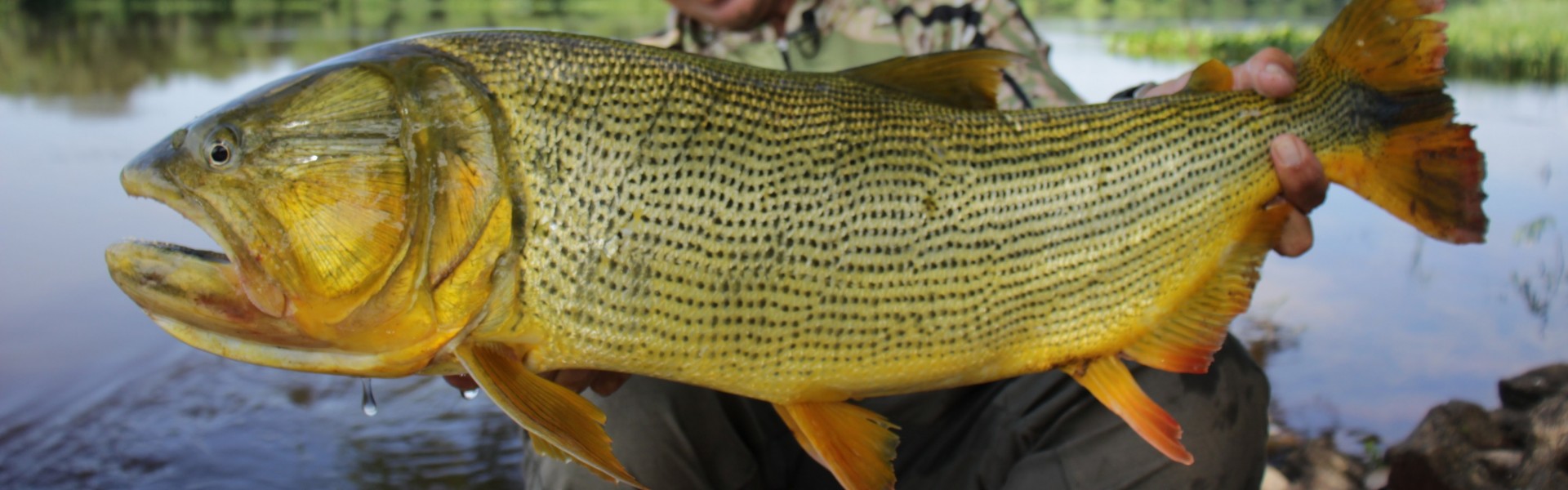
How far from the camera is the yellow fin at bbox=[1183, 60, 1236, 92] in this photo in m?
2.12

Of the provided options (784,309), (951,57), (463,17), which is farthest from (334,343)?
(463,17)

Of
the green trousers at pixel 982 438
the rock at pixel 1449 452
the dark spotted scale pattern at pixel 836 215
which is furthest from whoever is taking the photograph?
the rock at pixel 1449 452

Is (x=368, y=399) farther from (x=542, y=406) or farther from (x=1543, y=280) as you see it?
(x=1543, y=280)

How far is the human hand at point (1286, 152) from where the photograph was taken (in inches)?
82.0

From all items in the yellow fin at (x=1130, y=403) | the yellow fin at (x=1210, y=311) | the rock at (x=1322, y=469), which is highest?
the yellow fin at (x=1210, y=311)

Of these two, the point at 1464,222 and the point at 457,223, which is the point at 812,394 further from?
the point at 1464,222

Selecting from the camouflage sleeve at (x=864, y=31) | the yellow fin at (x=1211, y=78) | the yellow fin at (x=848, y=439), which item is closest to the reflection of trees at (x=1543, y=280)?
the camouflage sleeve at (x=864, y=31)

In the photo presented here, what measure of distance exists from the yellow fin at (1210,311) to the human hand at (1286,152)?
0.16 ft

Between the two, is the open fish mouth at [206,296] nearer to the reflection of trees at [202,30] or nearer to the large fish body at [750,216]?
the large fish body at [750,216]

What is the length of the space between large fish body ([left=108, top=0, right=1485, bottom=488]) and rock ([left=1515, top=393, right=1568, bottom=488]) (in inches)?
43.7

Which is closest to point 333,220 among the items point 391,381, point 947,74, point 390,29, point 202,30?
point 947,74

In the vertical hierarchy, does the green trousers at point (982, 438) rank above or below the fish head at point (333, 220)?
below

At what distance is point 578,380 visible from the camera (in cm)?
221

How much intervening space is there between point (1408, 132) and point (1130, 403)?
2.48 ft
